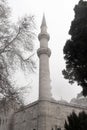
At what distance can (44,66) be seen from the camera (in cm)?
2973

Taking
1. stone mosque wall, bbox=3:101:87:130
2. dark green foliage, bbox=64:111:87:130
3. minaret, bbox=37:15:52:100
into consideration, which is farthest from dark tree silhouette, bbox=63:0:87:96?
minaret, bbox=37:15:52:100

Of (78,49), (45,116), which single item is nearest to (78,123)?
(78,49)

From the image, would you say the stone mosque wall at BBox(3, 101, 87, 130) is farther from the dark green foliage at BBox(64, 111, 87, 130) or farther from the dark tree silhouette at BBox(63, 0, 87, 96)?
the dark tree silhouette at BBox(63, 0, 87, 96)

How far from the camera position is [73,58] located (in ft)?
48.5

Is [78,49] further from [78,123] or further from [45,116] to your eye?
[45,116]

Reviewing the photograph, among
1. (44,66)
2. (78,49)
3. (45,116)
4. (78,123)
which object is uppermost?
(44,66)

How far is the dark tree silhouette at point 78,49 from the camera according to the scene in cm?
1383

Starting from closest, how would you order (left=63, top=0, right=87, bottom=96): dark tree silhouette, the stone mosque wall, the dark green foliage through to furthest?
(left=63, top=0, right=87, bottom=96): dark tree silhouette
the dark green foliage
the stone mosque wall

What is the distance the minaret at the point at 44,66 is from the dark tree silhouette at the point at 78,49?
12739 millimetres

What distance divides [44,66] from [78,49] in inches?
626

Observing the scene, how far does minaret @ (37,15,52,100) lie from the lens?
2822 centimetres

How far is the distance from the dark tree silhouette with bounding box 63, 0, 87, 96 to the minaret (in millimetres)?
12739

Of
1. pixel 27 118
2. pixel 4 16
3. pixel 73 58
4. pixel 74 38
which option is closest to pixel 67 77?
pixel 73 58

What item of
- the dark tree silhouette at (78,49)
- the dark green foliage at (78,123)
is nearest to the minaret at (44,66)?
the dark green foliage at (78,123)
